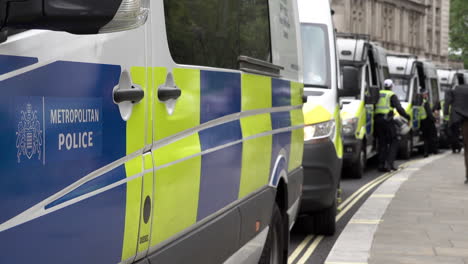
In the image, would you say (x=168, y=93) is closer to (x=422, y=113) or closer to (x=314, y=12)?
(x=314, y=12)

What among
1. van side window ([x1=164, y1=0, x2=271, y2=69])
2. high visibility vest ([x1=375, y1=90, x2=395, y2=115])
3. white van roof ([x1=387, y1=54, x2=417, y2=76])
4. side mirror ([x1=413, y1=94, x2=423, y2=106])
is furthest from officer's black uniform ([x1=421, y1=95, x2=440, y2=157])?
van side window ([x1=164, y1=0, x2=271, y2=69])

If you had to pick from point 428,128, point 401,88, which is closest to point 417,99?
point 401,88

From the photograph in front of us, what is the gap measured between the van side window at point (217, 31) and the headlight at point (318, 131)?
3.76 metres

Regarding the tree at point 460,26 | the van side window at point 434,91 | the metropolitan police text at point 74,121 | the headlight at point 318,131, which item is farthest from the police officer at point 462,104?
the tree at point 460,26

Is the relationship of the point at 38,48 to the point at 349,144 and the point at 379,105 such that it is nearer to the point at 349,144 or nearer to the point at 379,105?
the point at 349,144

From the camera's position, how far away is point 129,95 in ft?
9.87

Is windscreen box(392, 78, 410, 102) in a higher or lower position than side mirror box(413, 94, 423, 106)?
higher

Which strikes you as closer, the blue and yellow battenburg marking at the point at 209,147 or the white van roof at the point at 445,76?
the blue and yellow battenburg marking at the point at 209,147

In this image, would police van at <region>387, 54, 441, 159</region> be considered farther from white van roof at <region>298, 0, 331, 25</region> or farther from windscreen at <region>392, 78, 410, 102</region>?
white van roof at <region>298, 0, 331, 25</region>

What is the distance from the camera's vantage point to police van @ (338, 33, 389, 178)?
16.9 m

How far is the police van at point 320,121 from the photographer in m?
9.08

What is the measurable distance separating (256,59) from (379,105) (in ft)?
47.1

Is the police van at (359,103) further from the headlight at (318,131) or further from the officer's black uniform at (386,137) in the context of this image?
the headlight at (318,131)

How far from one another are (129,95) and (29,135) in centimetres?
63
